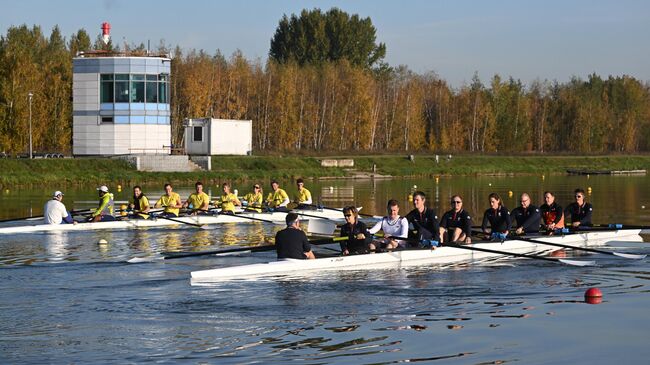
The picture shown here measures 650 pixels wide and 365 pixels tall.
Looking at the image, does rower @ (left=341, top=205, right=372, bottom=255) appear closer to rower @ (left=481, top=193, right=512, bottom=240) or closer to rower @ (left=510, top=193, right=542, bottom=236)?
rower @ (left=481, top=193, right=512, bottom=240)

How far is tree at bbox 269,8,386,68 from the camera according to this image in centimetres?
10319

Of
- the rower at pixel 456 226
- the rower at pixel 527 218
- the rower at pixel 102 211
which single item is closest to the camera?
the rower at pixel 456 226

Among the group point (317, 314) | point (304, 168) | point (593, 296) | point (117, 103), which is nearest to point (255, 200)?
point (317, 314)

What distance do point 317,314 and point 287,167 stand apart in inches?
2064

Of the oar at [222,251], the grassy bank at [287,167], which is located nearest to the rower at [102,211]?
the oar at [222,251]

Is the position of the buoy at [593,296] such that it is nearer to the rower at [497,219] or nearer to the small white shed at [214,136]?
the rower at [497,219]

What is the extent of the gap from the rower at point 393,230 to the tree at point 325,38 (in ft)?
272

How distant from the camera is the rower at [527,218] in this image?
21.9 meters

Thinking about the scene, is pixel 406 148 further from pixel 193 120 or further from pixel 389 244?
pixel 389 244

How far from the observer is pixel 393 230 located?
1958cm

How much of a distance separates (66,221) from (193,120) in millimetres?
37771

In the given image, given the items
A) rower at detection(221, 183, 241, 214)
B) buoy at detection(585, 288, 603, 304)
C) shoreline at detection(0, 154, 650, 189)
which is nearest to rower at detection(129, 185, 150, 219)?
rower at detection(221, 183, 241, 214)

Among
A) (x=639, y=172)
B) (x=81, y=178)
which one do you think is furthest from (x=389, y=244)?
(x=639, y=172)

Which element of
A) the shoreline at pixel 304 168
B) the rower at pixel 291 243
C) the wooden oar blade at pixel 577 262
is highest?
the shoreline at pixel 304 168
